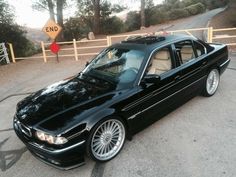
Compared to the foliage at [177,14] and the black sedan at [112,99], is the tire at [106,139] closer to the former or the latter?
the black sedan at [112,99]

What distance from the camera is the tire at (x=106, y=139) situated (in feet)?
10.7

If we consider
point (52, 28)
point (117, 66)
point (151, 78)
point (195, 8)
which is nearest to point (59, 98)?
point (117, 66)

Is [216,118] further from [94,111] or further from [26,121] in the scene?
[26,121]

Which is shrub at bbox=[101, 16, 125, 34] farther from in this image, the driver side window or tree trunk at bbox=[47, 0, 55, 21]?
the driver side window

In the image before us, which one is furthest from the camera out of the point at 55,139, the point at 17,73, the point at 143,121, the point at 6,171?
the point at 17,73

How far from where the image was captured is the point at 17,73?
32.5ft

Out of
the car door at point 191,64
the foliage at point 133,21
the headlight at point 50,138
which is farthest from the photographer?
the foliage at point 133,21

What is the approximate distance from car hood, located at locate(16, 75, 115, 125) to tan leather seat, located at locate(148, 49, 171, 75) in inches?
34.0

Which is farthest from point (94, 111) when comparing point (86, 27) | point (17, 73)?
point (86, 27)

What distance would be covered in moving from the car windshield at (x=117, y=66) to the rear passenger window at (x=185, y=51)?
86 centimetres

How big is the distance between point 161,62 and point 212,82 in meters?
1.81

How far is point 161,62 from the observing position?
14.1 feet

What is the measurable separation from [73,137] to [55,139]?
220 mm

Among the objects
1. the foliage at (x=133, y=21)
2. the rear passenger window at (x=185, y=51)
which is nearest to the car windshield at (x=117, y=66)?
the rear passenger window at (x=185, y=51)
